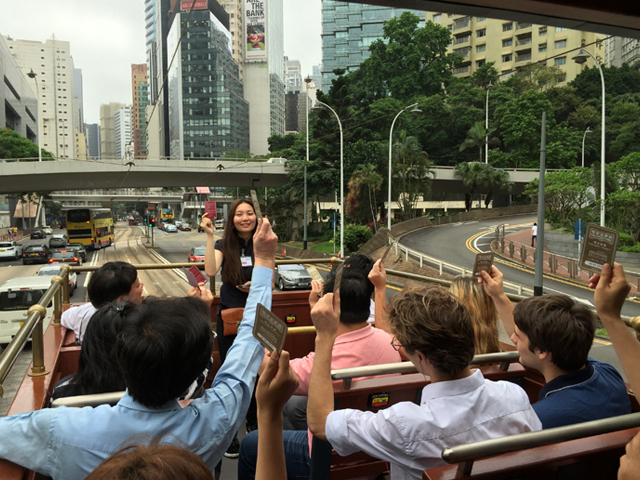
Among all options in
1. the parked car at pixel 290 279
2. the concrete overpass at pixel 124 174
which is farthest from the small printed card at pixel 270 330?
the concrete overpass at pixel 124 174

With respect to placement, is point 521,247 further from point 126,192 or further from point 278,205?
point 126,192

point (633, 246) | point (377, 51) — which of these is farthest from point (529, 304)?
point (377, 51)

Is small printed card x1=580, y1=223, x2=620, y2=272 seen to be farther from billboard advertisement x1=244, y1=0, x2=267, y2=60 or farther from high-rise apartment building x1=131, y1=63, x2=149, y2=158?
high-rise apartment building x1=131, y1=63, x2=149, y2=158

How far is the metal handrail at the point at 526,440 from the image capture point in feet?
4.20

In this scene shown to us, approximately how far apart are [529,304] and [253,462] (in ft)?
4.42

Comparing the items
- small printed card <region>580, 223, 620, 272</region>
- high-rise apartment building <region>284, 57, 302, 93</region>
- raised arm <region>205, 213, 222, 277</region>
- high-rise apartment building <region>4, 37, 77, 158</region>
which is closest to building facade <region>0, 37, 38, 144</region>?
high-rise apartment building <region>4, 37, 77, 158</region>

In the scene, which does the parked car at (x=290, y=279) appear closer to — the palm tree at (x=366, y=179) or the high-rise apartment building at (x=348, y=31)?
the palm tree at (x=366, y=179)

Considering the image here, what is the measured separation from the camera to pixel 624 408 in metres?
1.92

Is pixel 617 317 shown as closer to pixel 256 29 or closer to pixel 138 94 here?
pixel 256 29

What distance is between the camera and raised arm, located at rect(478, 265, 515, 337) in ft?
8.82

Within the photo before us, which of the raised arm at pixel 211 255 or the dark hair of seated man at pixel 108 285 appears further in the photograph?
the raised arm at pixel 211 255

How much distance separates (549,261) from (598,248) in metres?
21.2

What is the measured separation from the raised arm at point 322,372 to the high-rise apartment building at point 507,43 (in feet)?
212

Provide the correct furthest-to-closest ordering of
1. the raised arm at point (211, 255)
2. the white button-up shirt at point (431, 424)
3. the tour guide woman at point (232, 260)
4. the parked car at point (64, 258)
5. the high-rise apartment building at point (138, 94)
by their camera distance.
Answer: the high-rise apartment building at point (138, 94) → the parked car at point (64, 258) → the raised arm at point (211, 255) → the tour guide woman at point (232, 260) → the white button-up shirt at point (431, 424)
